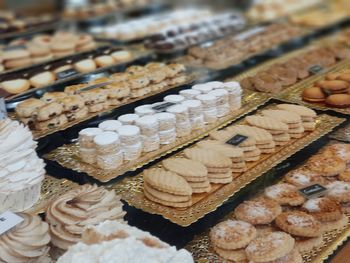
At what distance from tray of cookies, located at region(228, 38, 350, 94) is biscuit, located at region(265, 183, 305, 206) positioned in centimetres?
98

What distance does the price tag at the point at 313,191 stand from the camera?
1798mm

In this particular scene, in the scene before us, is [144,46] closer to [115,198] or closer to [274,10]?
[274,10]

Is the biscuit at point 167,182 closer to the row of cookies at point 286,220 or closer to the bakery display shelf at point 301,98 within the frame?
the row of cookies at point 286,220

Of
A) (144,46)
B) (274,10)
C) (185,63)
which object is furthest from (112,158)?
(274,10)

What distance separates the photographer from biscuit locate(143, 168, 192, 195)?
1715 millimetres

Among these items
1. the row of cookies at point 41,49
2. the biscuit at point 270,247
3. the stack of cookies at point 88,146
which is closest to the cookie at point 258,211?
the biscuit at point 270,247

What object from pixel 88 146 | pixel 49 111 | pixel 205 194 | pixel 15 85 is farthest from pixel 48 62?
pixel 205 194

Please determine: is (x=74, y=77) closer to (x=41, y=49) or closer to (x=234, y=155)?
(x=41, y=49)

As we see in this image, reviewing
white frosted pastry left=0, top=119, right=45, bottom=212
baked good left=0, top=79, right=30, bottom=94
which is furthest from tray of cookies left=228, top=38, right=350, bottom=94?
white frosted pastry left=0, top=119, right=45, bottom=212

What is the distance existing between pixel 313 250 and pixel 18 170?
3.48 ft

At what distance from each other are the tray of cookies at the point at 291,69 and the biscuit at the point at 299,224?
119 cm

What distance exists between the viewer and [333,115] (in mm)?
2504

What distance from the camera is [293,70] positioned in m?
3.02

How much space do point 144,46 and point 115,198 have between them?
2339mm
